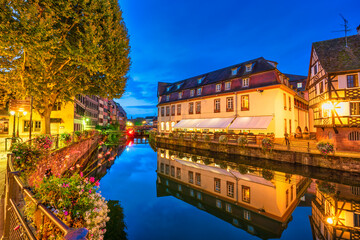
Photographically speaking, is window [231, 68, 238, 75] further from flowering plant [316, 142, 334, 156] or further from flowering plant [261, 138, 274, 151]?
flowering plant [316, 142, 334, 156]

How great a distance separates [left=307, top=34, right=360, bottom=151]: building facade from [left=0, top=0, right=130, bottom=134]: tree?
17757 millimetres

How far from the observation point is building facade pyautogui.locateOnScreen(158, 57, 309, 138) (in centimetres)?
1966

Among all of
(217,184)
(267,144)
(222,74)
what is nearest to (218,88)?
(222,74)

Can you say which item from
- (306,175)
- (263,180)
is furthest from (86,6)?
(306,175)

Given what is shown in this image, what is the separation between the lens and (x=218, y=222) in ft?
20.5

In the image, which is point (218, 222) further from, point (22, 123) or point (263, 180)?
point (22, 123)

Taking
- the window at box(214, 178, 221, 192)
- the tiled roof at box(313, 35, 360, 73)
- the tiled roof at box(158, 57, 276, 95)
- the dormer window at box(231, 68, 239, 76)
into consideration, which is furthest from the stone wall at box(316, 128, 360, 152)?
the dormer window at box(231, 68, 239, 76)

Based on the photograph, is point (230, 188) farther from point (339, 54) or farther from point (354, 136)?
point (339, 54)

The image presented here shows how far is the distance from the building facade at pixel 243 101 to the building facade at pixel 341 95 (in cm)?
395

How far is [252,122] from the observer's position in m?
19.3

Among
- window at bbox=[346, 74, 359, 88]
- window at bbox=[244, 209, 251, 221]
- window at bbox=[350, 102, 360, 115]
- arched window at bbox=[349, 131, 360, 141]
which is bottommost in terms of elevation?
window at bbox=[244, 209, 251, 221]

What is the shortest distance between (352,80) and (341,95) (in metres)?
1.45

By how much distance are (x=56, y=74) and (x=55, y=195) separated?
40.7 feet

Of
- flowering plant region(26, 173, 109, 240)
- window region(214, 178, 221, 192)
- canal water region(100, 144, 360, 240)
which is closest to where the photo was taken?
flowering plant region(26, 173, 109, 240)
